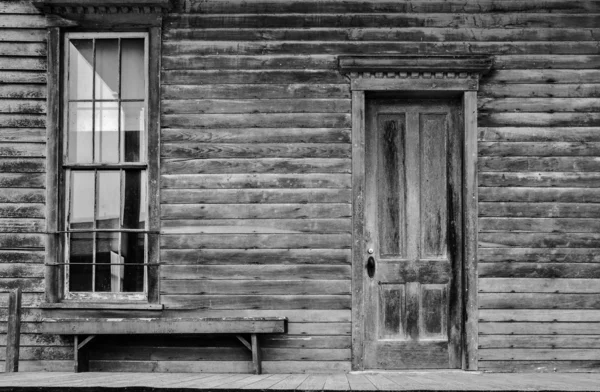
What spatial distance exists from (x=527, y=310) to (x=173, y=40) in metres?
4.09

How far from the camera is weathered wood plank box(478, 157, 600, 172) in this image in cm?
641

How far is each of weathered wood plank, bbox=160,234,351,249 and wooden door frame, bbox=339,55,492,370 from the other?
0.20 metres

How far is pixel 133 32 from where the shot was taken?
660 centimetres

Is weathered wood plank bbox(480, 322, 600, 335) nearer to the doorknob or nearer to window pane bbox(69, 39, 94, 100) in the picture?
the doorknob

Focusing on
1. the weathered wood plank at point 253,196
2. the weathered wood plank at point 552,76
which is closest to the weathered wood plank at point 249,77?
the weathered wood plank at point 253,196

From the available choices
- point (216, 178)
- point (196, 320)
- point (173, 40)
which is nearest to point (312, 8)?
point (173, 40)

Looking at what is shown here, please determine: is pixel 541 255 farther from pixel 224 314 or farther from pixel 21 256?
pixel 21 256

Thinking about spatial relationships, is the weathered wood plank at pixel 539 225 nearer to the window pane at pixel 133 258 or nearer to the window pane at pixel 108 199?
the window pane at pixel 133 258

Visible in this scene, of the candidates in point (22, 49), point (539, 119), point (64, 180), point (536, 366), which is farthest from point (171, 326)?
point (539, 119)

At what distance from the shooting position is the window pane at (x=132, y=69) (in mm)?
6609

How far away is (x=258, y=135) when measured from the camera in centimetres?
647

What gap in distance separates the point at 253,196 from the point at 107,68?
185cm

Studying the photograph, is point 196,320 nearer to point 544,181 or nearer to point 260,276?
point 260,276

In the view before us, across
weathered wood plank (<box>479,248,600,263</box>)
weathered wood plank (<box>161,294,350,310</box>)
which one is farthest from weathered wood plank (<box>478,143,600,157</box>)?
weathered wood plank (<box>161,294,350,310</box>)
